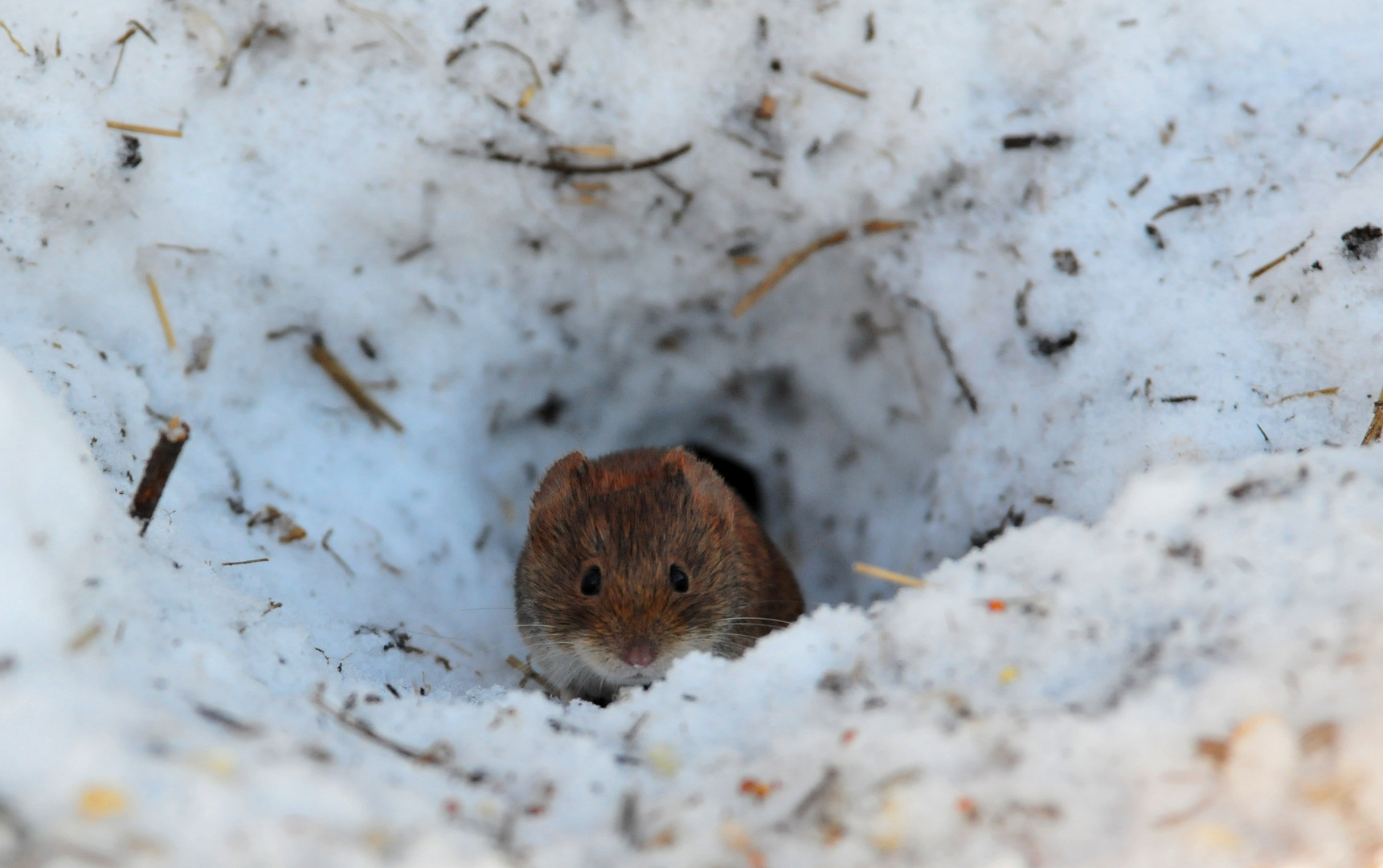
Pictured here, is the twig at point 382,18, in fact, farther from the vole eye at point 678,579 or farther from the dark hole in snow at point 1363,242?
the dark hole in snow at point 1363,242

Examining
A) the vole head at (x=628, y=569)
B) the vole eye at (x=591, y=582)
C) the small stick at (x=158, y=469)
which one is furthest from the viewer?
the vole eye at (x=591, y=582)

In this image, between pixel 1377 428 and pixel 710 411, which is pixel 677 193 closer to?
pixel 710 411

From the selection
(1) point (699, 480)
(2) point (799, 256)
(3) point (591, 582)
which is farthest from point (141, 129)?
(2) point (799, 256)

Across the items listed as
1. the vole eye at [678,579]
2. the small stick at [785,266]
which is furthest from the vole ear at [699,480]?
the small stick at [785,266]

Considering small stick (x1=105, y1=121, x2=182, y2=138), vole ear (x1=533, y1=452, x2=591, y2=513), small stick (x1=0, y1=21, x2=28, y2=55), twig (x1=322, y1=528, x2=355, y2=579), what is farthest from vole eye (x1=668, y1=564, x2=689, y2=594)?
small stick (x1=0, y1=21, x2=28, y2=55)

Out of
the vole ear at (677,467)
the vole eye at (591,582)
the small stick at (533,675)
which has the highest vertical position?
the vole ear at (677,467)

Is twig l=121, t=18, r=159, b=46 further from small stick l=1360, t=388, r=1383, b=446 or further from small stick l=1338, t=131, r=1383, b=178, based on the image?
small stick l=1360, t=388, r=1383, b=446
